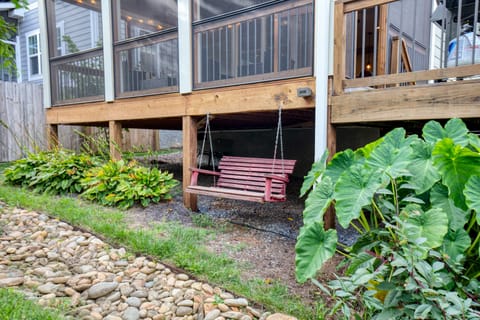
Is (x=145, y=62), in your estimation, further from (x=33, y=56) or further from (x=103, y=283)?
(x=33, y=56)

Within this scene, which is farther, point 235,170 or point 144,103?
point 144,103

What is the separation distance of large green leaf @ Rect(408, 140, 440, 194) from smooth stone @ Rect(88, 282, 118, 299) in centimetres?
224

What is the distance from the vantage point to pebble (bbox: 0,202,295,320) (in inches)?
84.2

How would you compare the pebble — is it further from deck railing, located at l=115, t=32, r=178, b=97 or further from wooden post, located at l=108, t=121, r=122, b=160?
deck railing, located at l=115, t=32, r=178, b=97

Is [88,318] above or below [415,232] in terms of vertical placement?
below

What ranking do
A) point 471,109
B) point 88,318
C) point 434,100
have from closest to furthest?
point 88,318 < point 471,109 < point 434,100

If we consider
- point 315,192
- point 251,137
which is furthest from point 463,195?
point 251,137

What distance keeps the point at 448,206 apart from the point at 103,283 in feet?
8.01

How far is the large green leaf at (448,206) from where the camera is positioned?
181 centimetres

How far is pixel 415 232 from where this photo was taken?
1.58 meters

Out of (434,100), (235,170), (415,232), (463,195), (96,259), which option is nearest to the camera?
(415,232)

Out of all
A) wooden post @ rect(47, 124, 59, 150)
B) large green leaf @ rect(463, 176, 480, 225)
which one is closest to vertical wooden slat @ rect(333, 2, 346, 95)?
large green leaf @ rect(463, 176, 480, 225)

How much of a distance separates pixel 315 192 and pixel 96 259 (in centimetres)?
206

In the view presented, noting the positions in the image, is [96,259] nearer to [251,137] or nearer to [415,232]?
[415,232]
